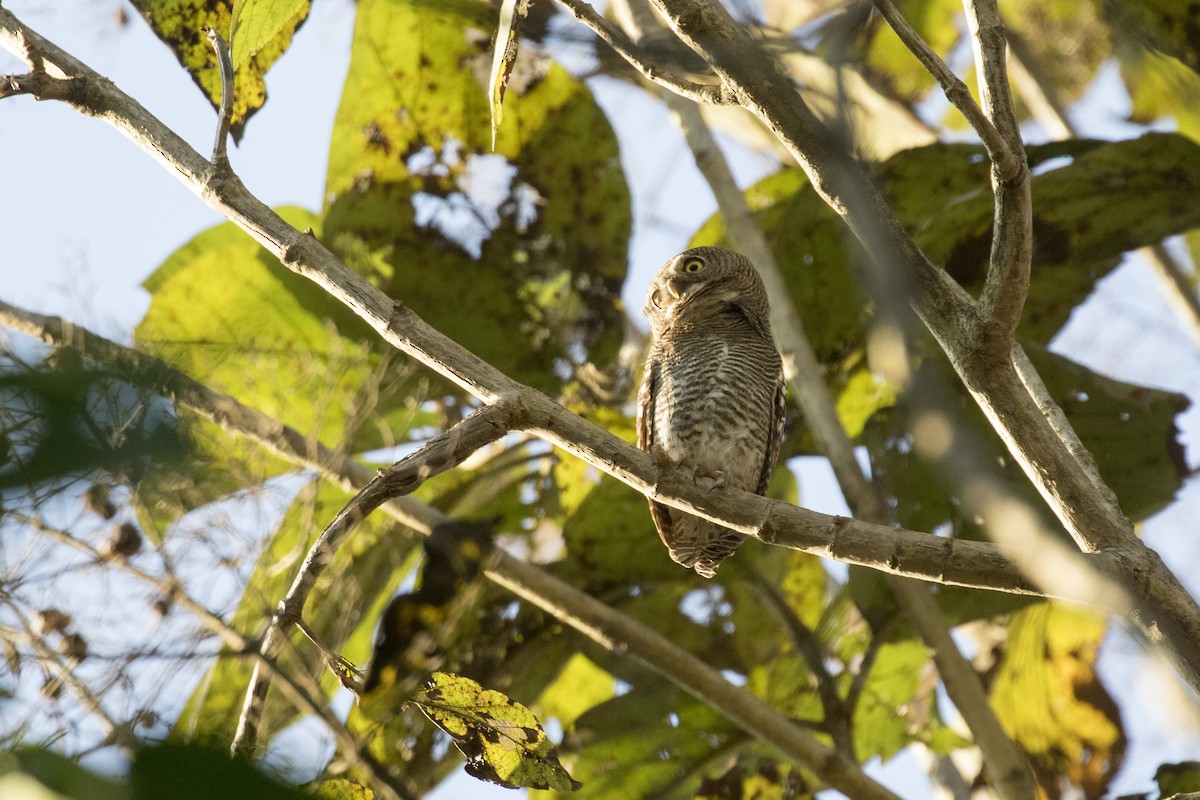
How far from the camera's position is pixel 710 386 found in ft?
14.7

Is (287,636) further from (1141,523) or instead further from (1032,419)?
(1141,523)

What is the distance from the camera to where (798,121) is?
242cm

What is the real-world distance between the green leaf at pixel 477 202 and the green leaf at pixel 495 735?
2.99 meters

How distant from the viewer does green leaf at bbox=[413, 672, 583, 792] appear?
2.27 m

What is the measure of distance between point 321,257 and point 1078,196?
3291 mm

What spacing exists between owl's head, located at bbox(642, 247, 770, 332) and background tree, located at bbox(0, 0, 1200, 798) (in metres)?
0.19

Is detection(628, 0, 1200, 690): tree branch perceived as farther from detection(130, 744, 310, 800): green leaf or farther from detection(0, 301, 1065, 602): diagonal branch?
detection(130, 744, 310, 800): green leaf

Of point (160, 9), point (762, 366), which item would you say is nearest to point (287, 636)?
point (160, 9)

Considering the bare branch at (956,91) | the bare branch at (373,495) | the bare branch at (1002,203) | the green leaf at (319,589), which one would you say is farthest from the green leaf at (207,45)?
the bare branch at (1002,203)

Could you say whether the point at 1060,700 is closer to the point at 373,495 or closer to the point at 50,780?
the point at 373,495

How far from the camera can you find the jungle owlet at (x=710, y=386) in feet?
14.3

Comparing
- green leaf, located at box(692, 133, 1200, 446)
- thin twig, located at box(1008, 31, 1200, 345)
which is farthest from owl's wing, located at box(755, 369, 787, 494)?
thin twig, located at box(1008, 31, 1200, 345)

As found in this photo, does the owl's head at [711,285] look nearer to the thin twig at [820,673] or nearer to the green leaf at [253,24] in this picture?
the thin twig at [820,673]

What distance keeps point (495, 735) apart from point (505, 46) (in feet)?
4.86
